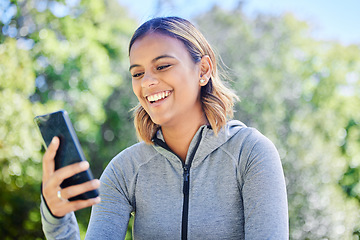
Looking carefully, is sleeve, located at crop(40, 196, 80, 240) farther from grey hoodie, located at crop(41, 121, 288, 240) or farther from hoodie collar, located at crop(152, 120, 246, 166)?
hoodie collar, located at crop(152, 120, 246, 166)

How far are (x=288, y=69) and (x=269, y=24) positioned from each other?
2336 millimetres

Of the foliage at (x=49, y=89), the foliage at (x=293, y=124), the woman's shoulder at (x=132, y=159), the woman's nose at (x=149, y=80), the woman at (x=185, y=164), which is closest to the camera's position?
the woman at (x=185, y=164)

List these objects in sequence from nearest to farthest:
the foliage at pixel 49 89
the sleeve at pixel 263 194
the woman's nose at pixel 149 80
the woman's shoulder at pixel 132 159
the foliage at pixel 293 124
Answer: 1. the sleeve at pixel 263 194
2. the woman's nose at pixel 149 80
3. the woman's shoulder at pixel 132 159
4. the foliage at pixel 49 89
5. the foliage at pixel 293 124

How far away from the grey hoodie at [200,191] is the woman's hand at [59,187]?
57 centimetres

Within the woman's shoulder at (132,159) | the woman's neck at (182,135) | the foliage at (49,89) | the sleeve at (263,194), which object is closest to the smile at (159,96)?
the woman's neck at (182,135)

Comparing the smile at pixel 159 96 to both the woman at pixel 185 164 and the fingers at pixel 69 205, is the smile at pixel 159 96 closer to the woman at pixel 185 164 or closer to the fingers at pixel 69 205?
the woman at pixel 185 164

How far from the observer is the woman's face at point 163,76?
1.96 meters

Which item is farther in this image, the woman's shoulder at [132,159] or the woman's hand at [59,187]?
the woman's shoulder at [132,159]

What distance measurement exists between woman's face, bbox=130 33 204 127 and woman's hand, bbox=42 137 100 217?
75 centimetres

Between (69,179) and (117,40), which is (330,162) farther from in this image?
(69,179)

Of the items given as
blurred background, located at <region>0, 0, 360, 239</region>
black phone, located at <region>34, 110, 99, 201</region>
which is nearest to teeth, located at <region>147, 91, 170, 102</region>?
black phone, located at <region>34, 110, 99, 201</region>

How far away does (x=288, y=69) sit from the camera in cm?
991

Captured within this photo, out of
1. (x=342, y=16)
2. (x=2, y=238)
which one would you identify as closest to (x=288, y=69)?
(x=2, y=238)

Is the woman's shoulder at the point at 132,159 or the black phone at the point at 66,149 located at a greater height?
the black phone at the point at 66,149
